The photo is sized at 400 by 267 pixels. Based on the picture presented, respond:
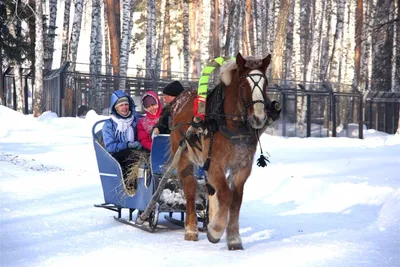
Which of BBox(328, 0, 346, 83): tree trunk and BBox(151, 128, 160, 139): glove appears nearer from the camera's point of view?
BBox(151, 128, 160, 139): glove

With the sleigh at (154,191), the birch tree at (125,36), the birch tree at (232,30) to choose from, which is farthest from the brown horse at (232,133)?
the birch tree at (232,30)

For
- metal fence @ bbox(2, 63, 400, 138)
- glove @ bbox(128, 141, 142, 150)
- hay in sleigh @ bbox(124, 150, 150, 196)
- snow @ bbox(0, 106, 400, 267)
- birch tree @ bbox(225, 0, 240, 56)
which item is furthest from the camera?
birch tree @ bbox(225, 0, 240, 56)

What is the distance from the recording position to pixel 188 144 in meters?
8.81

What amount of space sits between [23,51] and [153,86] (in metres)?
8.80

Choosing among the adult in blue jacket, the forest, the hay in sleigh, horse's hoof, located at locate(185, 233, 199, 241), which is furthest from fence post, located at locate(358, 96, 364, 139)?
horse's hoof, located at locate(185, 233, 199, 241)

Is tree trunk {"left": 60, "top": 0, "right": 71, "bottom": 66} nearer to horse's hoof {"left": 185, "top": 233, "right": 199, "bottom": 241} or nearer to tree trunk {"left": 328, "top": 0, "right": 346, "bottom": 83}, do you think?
tree trunk {"left": 328, "top": 0, "right": 346, "bottom": 83}

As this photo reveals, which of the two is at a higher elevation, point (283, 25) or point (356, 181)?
point (283, 25)

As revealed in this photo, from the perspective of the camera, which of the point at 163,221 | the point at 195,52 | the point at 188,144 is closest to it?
the point at 188,144

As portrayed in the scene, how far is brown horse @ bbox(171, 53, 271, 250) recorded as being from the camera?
7.76 meters

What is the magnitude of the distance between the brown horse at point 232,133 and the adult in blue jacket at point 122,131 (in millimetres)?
1806

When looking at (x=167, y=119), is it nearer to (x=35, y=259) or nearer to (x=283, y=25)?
(x=35, y=259)

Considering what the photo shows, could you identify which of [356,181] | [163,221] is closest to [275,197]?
[356,181]

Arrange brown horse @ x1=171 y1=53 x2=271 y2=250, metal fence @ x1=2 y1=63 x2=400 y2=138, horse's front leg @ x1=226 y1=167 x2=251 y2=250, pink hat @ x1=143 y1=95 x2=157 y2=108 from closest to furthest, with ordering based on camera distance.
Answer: brown horse @ x1=171 y1=53 x2=271 y2=250 → horse's front leg @ x1=226 y1=167 x2=251 y2=250 → pink hat @ x1=143 y1=95 x2=157 y2=108 → metal fence @ x1=2 y1=63 x2=400 y2=138

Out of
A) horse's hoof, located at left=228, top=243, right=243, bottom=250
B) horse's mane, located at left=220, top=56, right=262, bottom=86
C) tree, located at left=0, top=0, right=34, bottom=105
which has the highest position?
tree, located at left=0, top=0, right=34, bottom=105
